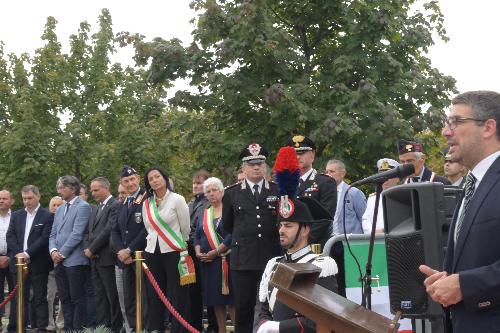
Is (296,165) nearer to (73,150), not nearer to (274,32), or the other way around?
(274,32)

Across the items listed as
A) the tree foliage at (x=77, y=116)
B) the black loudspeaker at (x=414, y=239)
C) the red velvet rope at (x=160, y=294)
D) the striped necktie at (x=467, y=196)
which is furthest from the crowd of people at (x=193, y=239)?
the tree foliage at (x=77, y=116)

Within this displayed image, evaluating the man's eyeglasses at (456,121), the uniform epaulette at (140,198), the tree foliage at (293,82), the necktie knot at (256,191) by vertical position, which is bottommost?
the man's eyeglasses at (456,121)

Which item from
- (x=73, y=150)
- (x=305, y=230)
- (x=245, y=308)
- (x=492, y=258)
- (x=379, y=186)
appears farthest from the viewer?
(x=73, y=150)

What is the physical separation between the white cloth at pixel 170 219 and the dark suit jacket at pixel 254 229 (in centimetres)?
155

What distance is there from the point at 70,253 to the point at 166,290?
7.26 feet

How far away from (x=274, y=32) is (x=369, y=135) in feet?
8.81

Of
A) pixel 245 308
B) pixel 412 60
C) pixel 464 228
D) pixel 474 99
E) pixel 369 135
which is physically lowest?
pixel 245 308

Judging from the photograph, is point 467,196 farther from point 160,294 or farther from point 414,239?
point 160,294

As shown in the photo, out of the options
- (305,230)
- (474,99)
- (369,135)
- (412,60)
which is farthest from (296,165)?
(412,60)

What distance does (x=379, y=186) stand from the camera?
18.2 ft

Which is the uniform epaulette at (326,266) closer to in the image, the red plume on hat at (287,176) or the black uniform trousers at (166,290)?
the red plume on hat at (287,176)

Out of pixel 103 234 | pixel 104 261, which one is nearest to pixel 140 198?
pixel 103 234

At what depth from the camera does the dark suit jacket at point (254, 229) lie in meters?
9.32

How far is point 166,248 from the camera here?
10.9 m
